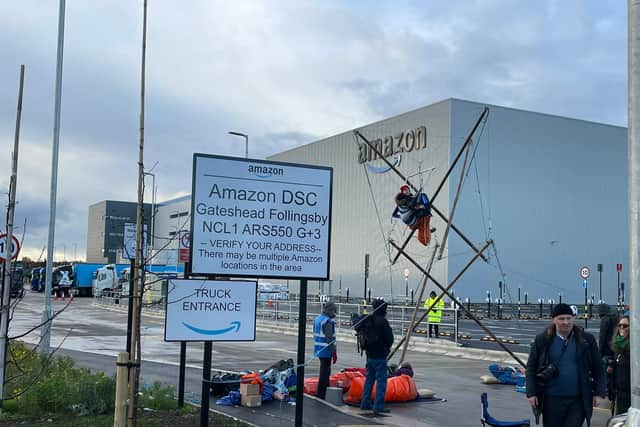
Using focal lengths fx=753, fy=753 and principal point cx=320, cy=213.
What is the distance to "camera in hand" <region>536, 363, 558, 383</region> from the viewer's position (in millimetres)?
6449

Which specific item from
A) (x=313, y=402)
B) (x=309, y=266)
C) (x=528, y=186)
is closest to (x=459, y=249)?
(x=528, y=186)

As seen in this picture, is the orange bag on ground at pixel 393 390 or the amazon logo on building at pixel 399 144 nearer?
the orange bag on ground at pixel 393 390

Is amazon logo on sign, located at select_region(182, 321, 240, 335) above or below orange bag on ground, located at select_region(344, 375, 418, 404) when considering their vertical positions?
above

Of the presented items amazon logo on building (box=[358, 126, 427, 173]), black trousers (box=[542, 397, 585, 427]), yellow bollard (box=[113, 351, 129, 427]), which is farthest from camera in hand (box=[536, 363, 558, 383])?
amazon logo on building (box=[358, 126, 427, 173])

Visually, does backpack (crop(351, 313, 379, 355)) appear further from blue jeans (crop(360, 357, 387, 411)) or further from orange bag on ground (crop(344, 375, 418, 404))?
orange bag on ground (crop(344, 375, 418, 404))

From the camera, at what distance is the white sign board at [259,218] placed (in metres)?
7.52

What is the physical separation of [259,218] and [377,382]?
4506mm

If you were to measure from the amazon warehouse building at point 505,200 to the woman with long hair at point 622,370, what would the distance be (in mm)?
37341

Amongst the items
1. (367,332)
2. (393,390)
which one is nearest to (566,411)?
(367,332)

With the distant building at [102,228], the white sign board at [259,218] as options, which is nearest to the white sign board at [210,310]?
the white sign board at [259,218]

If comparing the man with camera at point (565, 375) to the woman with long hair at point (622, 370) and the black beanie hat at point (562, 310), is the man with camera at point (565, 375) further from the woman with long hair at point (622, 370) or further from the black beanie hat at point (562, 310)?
the woman with long hair at point (622, 370)

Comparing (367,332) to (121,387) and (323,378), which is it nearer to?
(323,378)

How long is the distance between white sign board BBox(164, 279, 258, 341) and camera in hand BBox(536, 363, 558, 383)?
9.35 ft

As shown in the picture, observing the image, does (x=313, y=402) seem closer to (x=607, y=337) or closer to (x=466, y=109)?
(x=607, y=337)
